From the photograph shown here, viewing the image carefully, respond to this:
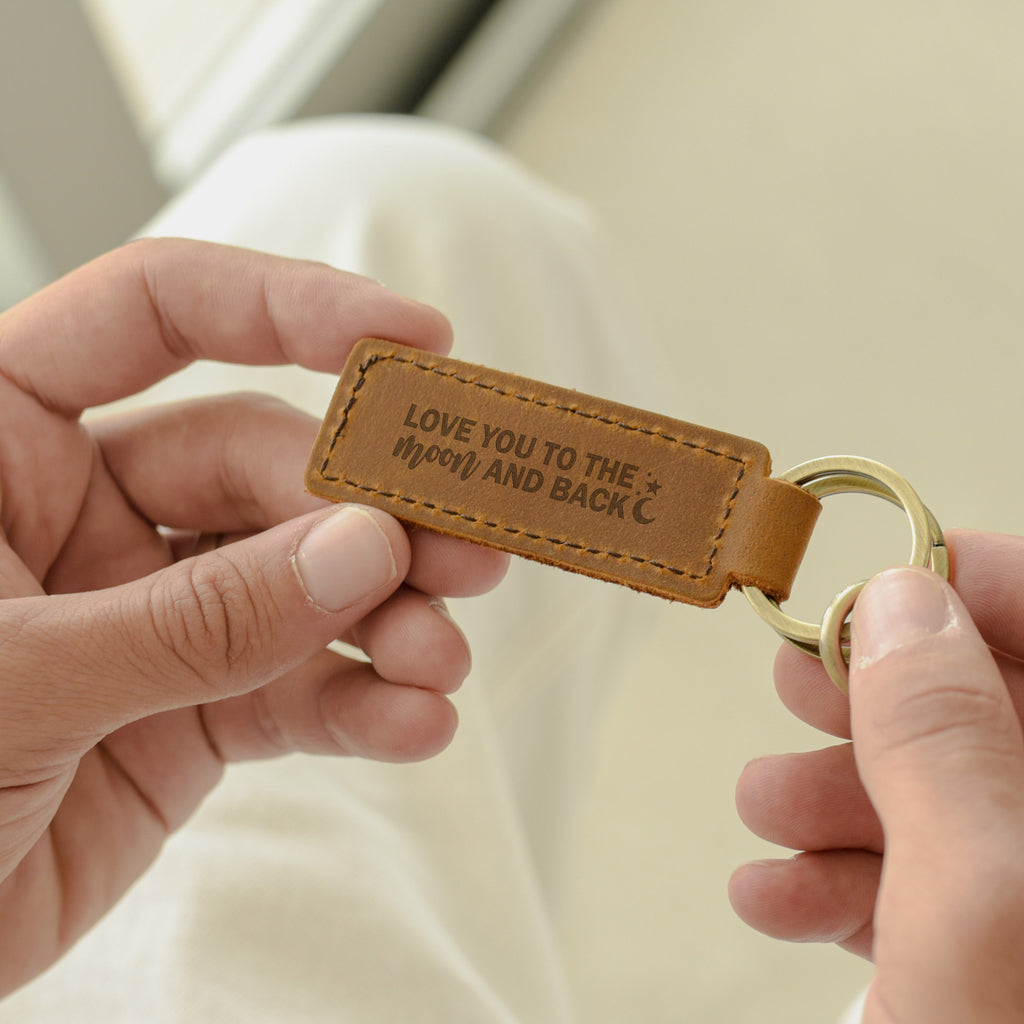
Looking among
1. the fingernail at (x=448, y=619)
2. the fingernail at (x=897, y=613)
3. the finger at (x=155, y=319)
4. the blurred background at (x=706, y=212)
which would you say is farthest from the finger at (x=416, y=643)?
the blurred background at (x=706, y=212)

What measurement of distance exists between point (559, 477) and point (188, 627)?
0.93ft

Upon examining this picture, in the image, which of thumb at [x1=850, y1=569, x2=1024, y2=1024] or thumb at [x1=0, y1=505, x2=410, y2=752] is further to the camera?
thumb at [x1=0, y1=505, x2=410, y2=752]

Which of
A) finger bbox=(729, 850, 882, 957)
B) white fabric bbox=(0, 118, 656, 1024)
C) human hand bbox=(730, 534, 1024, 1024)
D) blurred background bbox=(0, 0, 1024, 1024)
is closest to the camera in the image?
human hand bbox=(730, 534, 1024, 1024)

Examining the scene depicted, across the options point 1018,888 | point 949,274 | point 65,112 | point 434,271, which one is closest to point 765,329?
point 949,274

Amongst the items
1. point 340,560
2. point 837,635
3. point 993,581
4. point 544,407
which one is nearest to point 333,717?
point 340,560

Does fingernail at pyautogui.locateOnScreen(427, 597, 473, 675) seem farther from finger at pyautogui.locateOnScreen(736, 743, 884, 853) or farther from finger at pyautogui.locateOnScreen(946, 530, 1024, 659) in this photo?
finger at pyautogui.locateOnScreen(946, 530, 1024, 659)

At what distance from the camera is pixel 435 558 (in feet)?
2.72

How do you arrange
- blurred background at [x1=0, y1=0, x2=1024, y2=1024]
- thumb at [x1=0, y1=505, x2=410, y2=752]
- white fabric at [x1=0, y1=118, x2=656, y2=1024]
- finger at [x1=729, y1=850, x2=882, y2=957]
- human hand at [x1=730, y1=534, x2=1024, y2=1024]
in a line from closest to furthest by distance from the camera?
human hand at [x1=730, y1=534, x2=1024, y2=1024] < thumb at [x1=0, y1=505, x2=410, y2=752] < finger at [x1=729, y1=850, x2=882, y2=957] < white fabric at [x1=0, y1=118, x2=656, y2=1024] < blurred background at [x1=0, y1=0, x2=1024, y2=1024]

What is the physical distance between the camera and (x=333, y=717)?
2.97 feet

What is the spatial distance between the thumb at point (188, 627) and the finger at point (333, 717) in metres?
0.13

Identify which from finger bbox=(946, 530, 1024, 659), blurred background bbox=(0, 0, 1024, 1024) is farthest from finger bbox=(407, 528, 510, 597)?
blurred background bbox=(0, 0, 1024, 1024)

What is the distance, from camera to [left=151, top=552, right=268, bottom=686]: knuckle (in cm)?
69

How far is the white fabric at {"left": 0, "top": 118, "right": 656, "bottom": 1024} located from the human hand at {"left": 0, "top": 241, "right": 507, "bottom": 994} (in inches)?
3.0

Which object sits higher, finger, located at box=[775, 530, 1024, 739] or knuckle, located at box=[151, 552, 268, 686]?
knuckle, located at box=[151, 552, 268, 686]
